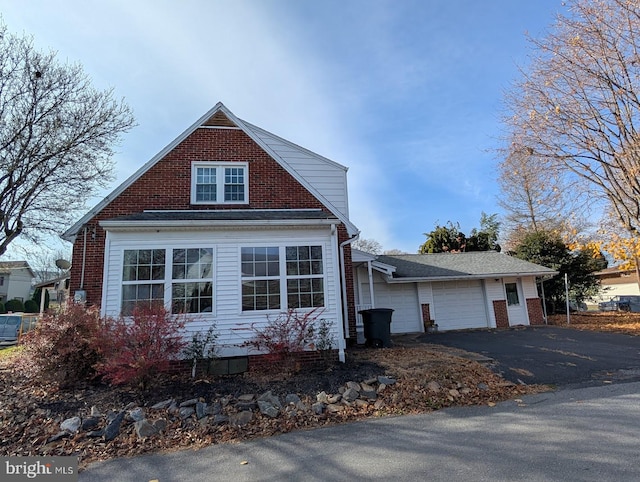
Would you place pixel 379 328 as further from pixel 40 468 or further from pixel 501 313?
pixel 501 313

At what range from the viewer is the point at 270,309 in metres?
8.32

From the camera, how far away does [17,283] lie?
4566 cm

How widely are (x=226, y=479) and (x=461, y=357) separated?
6.55 metres

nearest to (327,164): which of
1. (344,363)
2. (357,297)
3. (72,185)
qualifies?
(357,297)

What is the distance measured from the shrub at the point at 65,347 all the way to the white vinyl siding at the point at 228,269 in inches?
36.4

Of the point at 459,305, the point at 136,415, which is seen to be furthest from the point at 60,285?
the point at 459,305

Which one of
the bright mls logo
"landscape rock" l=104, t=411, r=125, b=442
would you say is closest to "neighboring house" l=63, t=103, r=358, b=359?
"landscape rock" l=104, t=411, r=125, b=442

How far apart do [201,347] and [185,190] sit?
4.65 meters

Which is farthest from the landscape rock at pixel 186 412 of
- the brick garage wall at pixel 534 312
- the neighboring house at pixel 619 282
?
the neighboring house at pixel 619 282

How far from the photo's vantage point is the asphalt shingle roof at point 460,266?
1555cm

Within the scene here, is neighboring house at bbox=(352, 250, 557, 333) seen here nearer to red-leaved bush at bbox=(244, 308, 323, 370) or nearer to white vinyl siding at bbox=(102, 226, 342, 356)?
white vinyl siding at bbox=(102, 226, 342, 356)

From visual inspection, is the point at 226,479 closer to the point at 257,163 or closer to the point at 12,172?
the point at 257,163

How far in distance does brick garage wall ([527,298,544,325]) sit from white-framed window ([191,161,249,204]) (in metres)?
14.2

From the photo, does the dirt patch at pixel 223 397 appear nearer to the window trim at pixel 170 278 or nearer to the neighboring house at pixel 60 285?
the window trim at pixel 170 278
